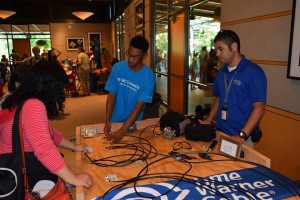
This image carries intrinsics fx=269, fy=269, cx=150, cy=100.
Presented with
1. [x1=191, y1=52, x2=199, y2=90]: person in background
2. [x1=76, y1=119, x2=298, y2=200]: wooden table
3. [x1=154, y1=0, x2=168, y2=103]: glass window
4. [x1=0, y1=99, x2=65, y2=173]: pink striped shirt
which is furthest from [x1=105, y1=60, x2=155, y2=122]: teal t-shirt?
[x1=154, y1=0, x2=168, y2=103]: glass window

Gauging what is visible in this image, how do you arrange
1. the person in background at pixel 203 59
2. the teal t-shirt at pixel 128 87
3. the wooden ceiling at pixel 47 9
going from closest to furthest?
the teal t-shirt at pixel 128 87
the person in background at pixel 203 59
the wooden ceiling at pixel 47 9

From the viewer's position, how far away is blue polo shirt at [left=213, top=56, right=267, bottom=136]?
5.61 feet

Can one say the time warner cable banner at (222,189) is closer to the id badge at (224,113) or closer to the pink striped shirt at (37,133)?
the pink striped shirt at (37,133)

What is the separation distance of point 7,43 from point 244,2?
14661 mm

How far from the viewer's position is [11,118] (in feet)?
3.73

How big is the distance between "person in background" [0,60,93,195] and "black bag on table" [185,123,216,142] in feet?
2.43

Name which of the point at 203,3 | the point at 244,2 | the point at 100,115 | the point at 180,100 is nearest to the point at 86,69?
the point at 100,115

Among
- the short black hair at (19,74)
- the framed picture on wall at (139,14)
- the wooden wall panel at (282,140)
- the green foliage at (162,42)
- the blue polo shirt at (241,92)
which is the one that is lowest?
the wooden wall panel at (282,140)

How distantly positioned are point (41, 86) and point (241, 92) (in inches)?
48.9

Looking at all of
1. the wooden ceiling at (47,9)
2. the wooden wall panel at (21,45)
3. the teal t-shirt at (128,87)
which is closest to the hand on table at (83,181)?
the teal t-shirt at (128,87)

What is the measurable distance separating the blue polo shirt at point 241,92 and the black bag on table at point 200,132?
244 mm

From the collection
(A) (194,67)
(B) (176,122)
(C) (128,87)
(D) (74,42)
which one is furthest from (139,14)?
(D) (74,42)

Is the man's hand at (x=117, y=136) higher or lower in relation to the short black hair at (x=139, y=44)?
lower

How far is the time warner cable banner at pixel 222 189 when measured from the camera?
1.07 m
